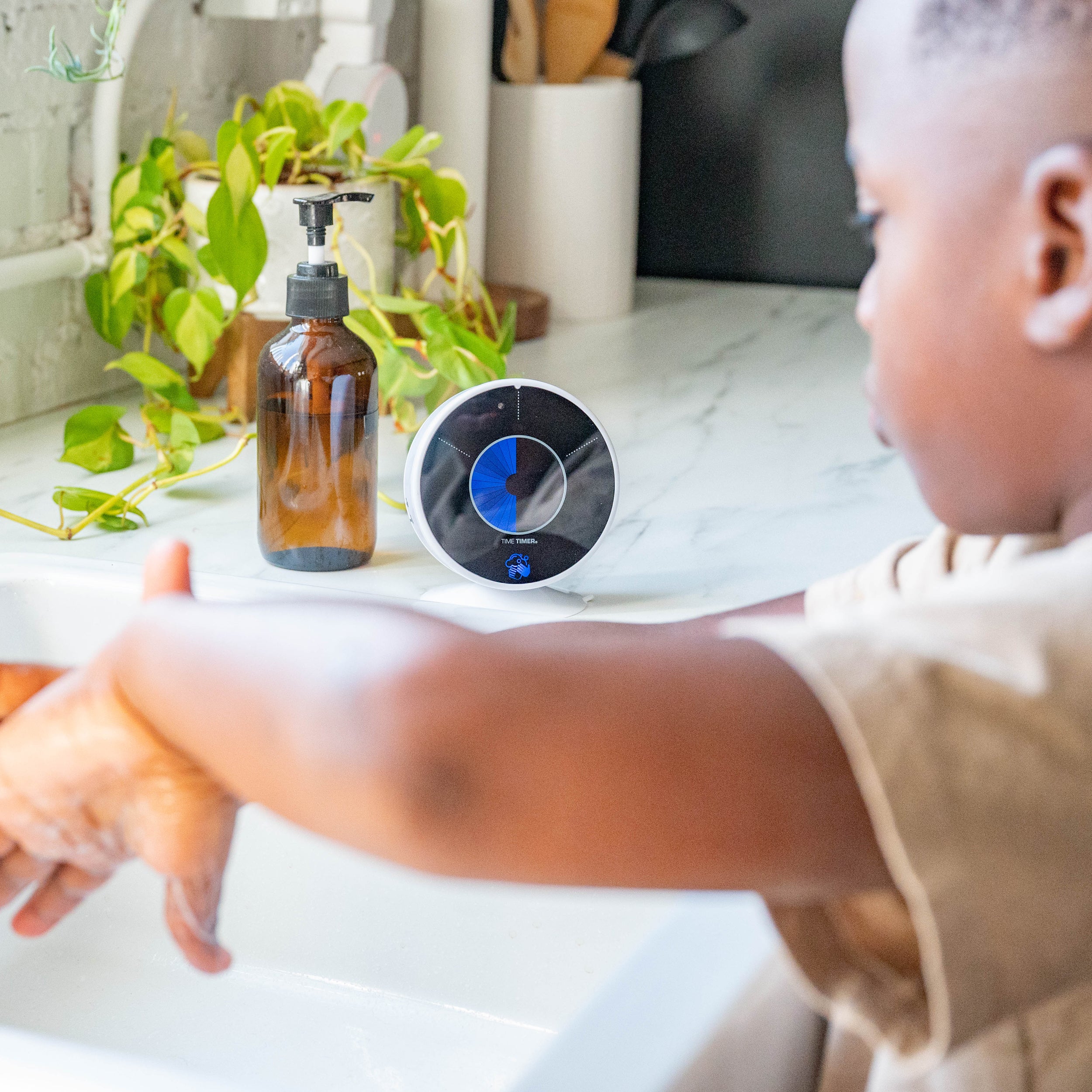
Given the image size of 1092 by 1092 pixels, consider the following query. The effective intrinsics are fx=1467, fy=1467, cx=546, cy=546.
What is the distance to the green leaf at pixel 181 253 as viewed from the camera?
1.17 m

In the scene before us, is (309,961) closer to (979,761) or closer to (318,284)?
(318,284)

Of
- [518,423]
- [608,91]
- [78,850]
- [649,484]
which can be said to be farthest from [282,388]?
[608,91]

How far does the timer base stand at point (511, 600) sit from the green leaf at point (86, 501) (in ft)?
0.75

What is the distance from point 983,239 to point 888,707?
137 millimetres

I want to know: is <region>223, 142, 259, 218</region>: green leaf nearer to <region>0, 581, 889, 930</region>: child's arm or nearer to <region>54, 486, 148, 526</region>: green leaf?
<region>54, 486, 148, 526</region>: green leaf

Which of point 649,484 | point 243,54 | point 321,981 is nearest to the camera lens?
point 321,981

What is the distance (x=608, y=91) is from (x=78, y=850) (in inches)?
54.3

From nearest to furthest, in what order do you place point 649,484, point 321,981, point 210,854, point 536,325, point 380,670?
point 380,670, point 210,854, point 321,981, point 649,484, point 536,325

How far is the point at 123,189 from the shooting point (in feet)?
3.99

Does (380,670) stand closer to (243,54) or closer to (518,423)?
(518,423)

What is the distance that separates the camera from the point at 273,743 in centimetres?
36

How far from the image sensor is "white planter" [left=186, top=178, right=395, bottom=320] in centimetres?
119

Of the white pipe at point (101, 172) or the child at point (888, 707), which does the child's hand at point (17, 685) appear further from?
the white pipe at point (101, 172)

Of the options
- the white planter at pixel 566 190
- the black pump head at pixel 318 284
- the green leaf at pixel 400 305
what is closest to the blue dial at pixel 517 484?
the black pump head at pixel 318 284
